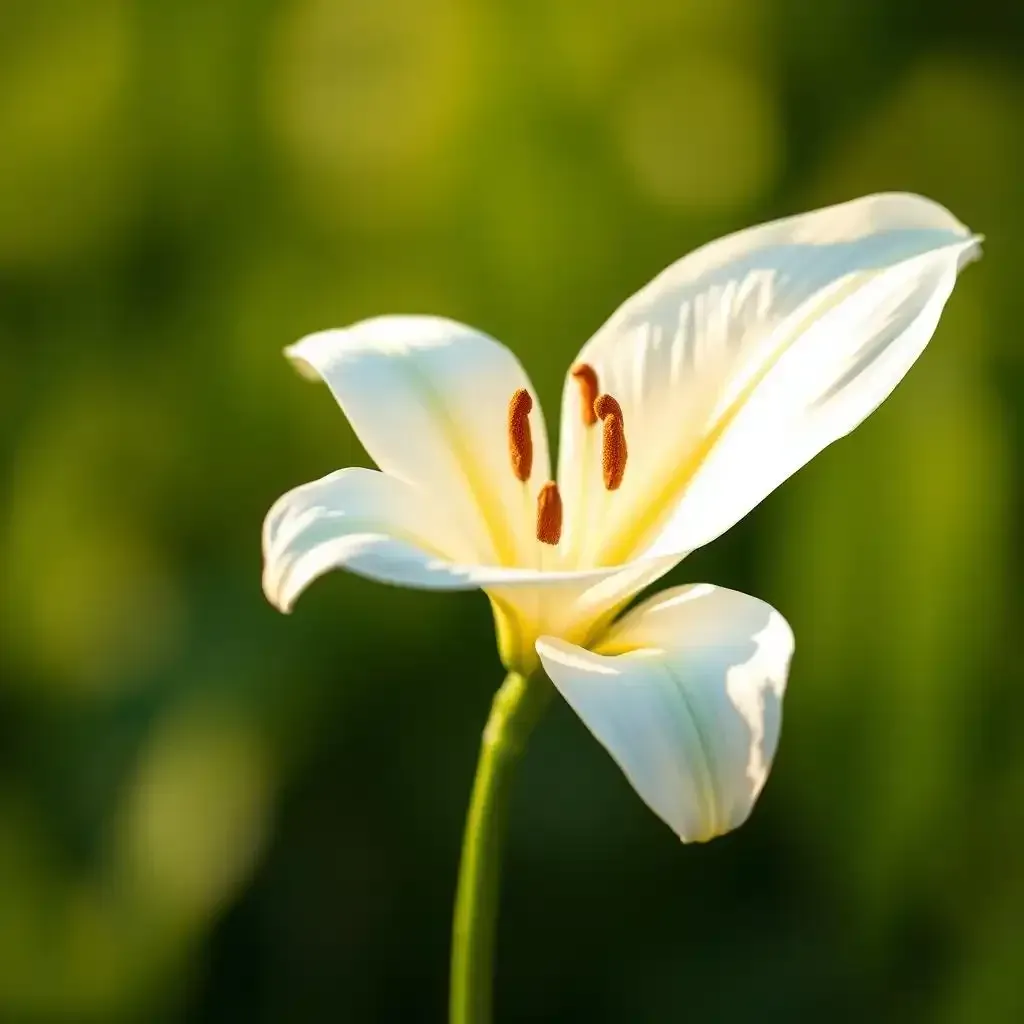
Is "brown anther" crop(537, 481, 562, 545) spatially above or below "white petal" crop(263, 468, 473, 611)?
below

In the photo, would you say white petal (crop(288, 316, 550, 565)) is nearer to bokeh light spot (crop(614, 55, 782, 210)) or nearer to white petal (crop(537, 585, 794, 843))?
white petal (crop(537, 585, 794, 843))

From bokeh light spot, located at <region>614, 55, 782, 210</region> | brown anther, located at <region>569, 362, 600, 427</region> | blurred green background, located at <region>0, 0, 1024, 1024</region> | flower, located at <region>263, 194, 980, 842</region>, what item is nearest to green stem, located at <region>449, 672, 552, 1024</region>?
flower, located at <region>263, 194, 980, 842</region>

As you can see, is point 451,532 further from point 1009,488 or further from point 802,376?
point 1009,488

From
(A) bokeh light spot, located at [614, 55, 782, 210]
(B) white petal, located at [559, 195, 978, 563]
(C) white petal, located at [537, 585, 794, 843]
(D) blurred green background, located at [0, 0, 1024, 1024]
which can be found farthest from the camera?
(A) bokeh light spot, located at [614, 55, 782, 210]

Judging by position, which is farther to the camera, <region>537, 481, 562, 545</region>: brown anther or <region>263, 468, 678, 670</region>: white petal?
<region>537, 481, 562, 545</region>: brown anther

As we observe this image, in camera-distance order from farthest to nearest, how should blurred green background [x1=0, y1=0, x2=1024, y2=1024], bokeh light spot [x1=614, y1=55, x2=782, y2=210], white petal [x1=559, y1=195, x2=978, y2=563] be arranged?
1. bokeh light spot [x1=614, y1=55, x2=782, y2=210]
2. blurred green background [x1=0, y1=0, x2=1024, y2=1024]
3. white petal [x1=559, y1=195, x2=978, y2=563]

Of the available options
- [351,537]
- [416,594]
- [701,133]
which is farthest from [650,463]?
[701,133]

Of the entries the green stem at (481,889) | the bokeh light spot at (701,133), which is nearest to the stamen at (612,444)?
the green stem at (481,889)

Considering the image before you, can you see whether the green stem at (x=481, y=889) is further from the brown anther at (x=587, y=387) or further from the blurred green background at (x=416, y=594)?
the blurred green background at (x=416, y=594)
